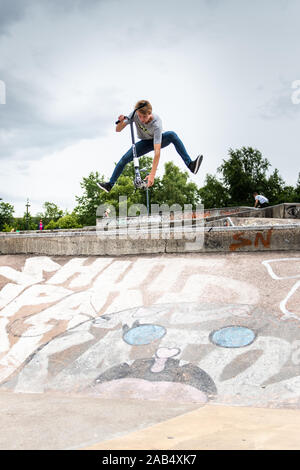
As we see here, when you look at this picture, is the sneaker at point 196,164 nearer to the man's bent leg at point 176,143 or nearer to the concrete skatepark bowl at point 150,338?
the man's bent leg at point 176,143

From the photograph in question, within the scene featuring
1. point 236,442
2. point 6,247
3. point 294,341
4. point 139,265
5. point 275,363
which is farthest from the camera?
point 6,247

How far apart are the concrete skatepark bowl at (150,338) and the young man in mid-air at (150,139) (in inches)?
74.6

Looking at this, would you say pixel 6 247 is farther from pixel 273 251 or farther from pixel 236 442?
pixel 236 442

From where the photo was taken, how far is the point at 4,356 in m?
5.82

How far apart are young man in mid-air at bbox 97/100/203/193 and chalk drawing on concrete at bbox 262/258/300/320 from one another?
10.6ft

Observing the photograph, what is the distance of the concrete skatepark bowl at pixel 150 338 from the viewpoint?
3148 millimetres

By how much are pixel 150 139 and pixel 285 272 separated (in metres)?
4.72

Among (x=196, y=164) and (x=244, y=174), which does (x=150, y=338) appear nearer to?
(x=196, y=164)

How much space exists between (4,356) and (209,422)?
164 inches

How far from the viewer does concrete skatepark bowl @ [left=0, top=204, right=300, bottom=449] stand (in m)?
3.15

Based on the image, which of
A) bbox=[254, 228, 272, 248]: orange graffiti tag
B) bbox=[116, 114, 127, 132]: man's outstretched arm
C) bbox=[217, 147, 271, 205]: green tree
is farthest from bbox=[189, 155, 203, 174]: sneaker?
bbox=[217, 147, 271, 205]: green tree

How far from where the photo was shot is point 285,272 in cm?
705

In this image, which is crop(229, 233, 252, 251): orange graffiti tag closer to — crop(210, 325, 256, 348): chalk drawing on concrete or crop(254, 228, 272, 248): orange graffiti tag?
crop(254, 228, 272, 248): orange graffiti tag
